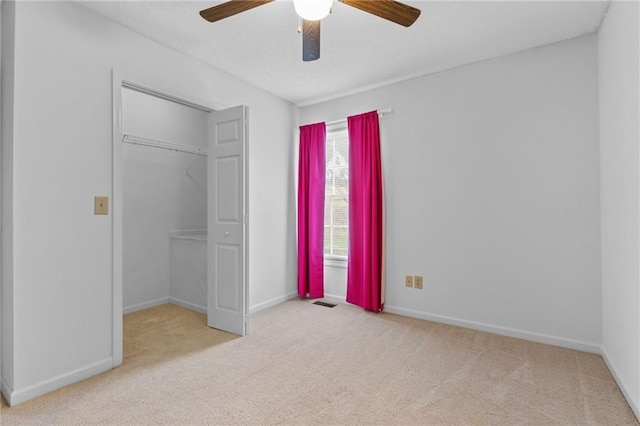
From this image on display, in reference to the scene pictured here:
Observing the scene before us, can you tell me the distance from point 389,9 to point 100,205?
2189 mm

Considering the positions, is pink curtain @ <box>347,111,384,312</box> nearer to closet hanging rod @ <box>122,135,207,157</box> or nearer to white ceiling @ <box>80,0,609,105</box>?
white ceiling @ <box>80,0,609,105</box>

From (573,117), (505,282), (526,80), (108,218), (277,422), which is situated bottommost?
(277,422)

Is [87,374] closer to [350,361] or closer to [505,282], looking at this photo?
[350,361]

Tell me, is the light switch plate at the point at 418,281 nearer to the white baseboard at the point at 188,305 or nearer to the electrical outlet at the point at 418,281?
the electrical outlet at the point at 418,281

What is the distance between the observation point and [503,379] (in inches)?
84.8

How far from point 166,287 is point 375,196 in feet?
9.06

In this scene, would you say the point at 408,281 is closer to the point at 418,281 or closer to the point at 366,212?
the point at 418,281

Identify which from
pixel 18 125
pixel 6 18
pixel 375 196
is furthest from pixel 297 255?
pixel 6 18

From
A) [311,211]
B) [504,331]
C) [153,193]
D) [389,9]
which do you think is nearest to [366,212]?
[311,211]

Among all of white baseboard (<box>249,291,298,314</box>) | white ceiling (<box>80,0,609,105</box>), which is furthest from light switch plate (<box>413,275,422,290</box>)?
white ceiling (<box>80,0,609,105</box>)

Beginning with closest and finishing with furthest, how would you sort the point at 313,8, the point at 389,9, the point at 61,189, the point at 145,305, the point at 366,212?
the point at 313,8
the point at 389,9
the point at 61,189
the point at 366,212
the point at 145,305

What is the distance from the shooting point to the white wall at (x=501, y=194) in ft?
8.49

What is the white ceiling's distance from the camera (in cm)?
225

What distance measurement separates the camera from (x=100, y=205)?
2279 millimetres
